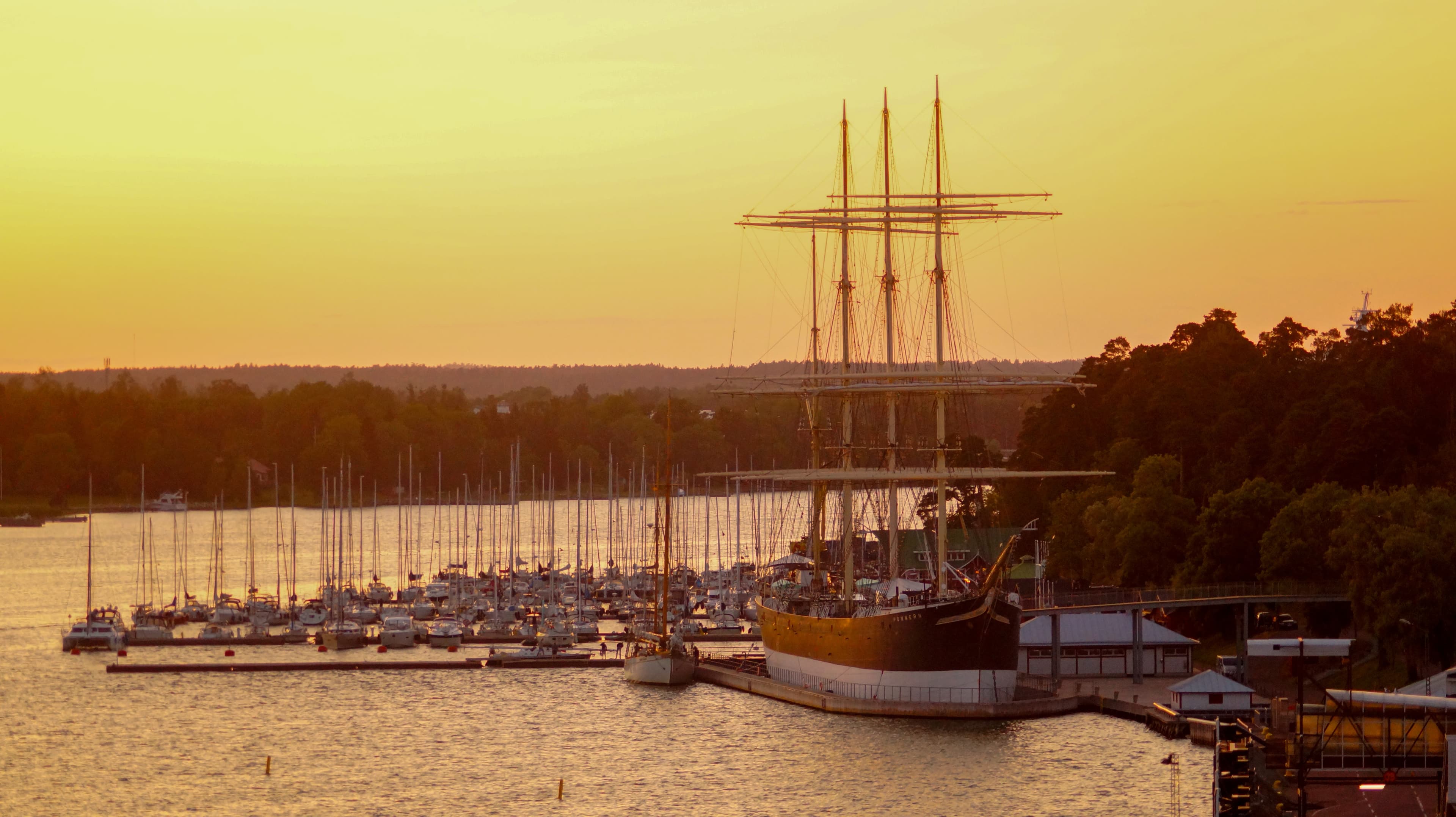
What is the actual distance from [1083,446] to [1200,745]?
6017 centimetres

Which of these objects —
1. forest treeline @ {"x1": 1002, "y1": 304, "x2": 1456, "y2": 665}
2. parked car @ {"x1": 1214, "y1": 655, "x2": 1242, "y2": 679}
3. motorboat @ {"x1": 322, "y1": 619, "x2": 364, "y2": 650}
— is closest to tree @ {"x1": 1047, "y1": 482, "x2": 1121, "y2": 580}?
forest treeline @ {"x1": 1002, "y1": 304, "x2": 1456, "y2": 665}

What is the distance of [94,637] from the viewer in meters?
96.1

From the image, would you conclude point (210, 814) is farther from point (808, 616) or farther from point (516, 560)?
point (516, 560)

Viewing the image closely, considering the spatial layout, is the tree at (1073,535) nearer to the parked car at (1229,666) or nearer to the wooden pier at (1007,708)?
the parked car at (1229,666)

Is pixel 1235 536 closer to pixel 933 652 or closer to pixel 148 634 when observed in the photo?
pixel 933 652

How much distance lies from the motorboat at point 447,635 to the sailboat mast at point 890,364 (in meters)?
23.5

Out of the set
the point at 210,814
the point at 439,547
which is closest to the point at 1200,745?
the point at 210,814

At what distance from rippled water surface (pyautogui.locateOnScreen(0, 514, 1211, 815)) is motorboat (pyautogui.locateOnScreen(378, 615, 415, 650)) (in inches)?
370

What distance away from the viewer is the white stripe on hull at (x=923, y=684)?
223 ft

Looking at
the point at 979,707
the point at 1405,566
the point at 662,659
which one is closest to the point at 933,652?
the point at 979,707

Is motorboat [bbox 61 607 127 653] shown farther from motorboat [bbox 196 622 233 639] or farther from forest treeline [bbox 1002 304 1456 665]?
forest treeline [bbox 1002 304 1456 665]

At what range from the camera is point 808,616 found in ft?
247

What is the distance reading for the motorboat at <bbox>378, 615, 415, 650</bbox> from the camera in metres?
95.9

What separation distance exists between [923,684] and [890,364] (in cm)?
2137
